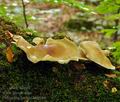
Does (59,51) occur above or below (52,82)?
above

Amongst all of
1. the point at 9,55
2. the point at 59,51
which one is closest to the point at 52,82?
the point at 59,51

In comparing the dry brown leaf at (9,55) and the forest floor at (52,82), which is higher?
the dry brown leaf at (9,55)

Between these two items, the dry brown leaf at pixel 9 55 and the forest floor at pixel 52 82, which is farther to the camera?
the dry brown leaf at pixel 9 55

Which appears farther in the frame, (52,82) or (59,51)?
(59,51)

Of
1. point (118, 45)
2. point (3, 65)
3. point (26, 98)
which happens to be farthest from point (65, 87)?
point (118, 45)

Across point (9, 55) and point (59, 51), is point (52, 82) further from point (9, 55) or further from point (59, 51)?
point (9, 55)

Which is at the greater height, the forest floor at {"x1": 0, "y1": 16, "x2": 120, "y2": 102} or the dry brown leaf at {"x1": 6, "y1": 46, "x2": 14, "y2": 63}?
the dry brown leaf at {"x1": 6, "y1": 46, "x2": 14, "y2": 63}
